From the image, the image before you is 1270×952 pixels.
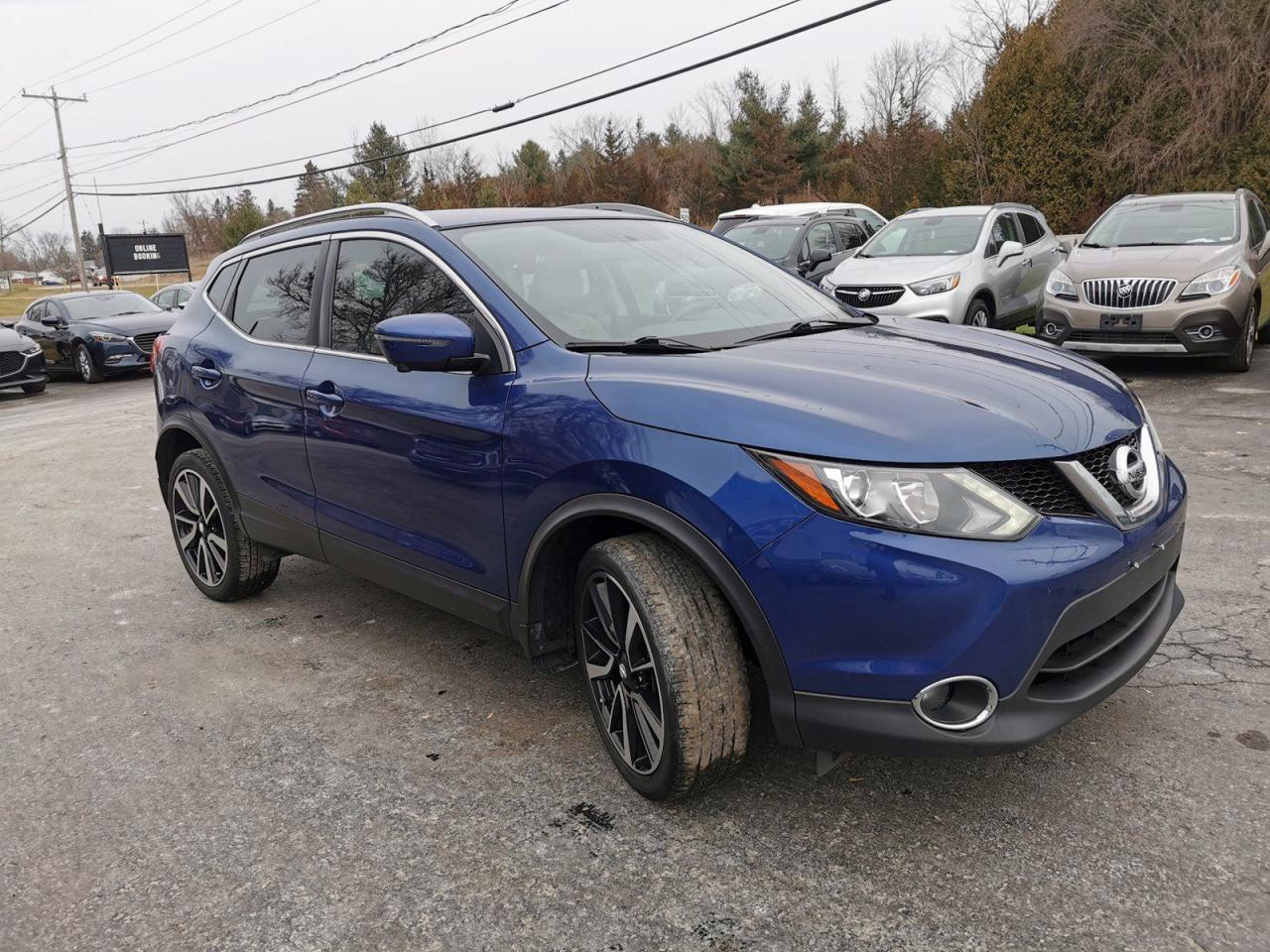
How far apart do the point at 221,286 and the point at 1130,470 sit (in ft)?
13.1

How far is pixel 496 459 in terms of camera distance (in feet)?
9.74

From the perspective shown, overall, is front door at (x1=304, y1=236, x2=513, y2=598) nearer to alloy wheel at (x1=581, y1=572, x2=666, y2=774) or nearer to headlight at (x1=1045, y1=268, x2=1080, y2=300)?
alloy wheel at (x1=581, y1=572, x2=666, y2=774)

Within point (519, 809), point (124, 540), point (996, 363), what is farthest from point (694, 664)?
point (124, 540)

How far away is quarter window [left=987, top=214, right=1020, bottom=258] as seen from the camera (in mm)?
10805

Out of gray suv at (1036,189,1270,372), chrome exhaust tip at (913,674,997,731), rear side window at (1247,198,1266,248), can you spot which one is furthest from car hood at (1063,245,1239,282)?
→ chrome exhaust tip at (913,674,997,731)

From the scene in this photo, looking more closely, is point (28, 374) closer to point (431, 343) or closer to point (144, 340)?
point (144, 340)

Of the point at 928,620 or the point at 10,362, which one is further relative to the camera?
the point at 10,362

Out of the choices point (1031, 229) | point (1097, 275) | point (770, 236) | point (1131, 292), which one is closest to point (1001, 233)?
point (1031, 229)

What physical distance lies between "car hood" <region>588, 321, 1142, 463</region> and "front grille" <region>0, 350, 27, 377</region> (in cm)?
1614

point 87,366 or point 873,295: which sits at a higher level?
point 873,295

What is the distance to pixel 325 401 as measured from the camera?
3.64 m

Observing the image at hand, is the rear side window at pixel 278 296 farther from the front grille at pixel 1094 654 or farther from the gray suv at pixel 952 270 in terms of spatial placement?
the gray suv at pixel 952 270

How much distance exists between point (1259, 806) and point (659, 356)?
2017 mm

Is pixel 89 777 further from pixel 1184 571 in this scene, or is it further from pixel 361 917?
pixel 1184 571
